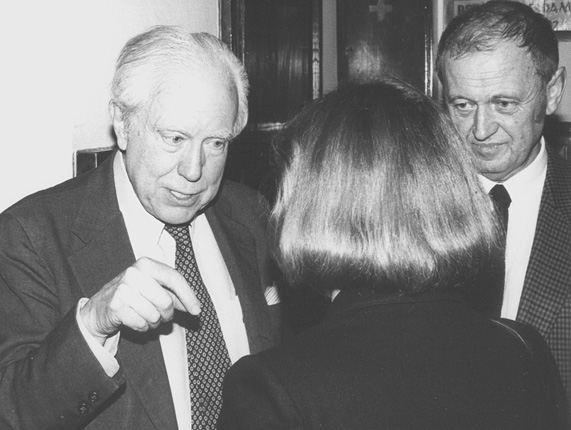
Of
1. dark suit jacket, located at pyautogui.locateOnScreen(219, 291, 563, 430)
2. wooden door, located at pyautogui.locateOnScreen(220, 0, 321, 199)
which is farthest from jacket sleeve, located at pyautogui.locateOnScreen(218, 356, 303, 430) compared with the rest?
wooden door, located at pyautogui.locateOnScreen(220, 0, 321, 199)

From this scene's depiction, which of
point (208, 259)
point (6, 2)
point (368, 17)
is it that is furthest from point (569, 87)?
point (6, 2)

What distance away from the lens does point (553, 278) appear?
1.96 m

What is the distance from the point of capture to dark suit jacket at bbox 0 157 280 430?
4.67 ft

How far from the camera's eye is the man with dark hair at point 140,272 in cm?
142

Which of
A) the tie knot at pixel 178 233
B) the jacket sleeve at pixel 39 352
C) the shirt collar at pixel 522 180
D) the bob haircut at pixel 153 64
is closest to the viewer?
the jacket sleeve at pixel 39 352

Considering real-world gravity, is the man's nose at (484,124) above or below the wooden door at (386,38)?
below

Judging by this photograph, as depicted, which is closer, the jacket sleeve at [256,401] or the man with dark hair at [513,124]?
the jacket sleeve at [256,401]

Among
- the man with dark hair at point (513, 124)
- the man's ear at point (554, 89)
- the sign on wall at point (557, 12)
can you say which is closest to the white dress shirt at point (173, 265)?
the man with dark hair at point (513, 124)

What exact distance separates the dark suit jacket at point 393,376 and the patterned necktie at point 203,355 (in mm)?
548

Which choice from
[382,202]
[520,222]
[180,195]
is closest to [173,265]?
[180,195]

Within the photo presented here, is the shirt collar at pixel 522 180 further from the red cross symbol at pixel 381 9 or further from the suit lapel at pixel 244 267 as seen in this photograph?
the red cross symbol at pixel 381 9

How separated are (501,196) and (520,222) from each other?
11 cm

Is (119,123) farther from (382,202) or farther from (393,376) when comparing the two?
(393,376)

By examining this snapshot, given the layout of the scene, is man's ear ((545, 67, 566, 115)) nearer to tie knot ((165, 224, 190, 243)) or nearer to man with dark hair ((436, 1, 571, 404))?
man with dark hair ((436, 1, 571, 404))
